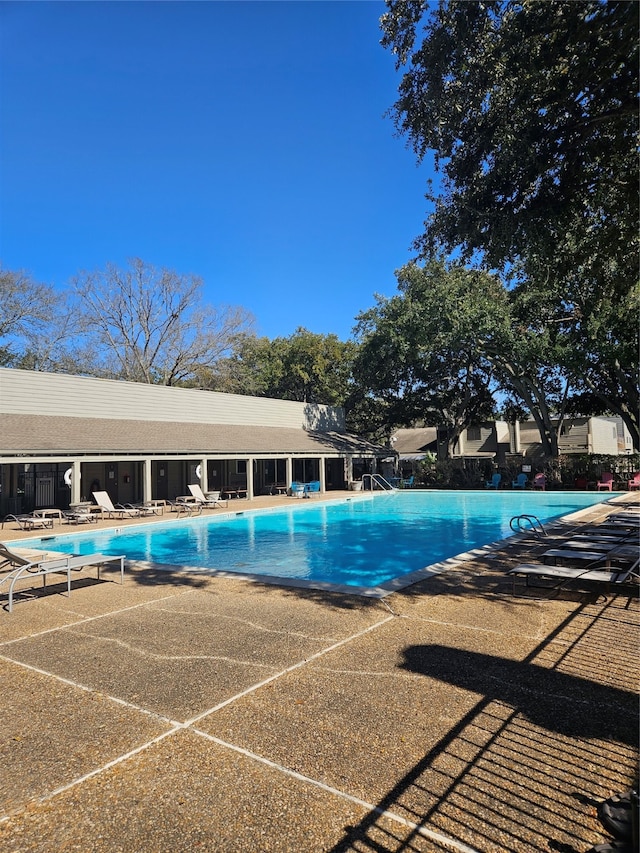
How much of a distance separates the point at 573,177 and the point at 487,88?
2.00 meters

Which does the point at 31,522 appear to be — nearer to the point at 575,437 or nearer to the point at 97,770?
the point at 97,770

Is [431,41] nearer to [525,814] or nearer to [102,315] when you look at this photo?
[525,814]

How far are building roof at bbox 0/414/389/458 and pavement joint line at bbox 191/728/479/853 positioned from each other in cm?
1617

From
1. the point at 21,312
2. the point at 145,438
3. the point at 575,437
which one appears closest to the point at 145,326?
the point at 21,312

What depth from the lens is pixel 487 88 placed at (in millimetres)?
8344

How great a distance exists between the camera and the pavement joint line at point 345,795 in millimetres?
2596

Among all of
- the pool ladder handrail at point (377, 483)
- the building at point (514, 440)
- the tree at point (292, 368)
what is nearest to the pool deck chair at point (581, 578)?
the pool ladder handrail at point (377, 483)

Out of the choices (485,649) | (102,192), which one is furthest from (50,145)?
(485,649)

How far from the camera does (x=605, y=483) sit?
1049 inches

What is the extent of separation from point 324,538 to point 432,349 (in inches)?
677

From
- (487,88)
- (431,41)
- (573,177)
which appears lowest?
(573,177)

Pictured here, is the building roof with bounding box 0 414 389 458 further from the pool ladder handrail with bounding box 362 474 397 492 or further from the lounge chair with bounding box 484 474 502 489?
the lounge chair with bounding box 484 474 502 489

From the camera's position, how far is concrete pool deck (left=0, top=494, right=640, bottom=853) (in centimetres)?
274

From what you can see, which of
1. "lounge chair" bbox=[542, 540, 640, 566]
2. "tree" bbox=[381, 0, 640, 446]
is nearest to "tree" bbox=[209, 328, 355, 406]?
"tree" bbox=[381, 0, 640, 446]
